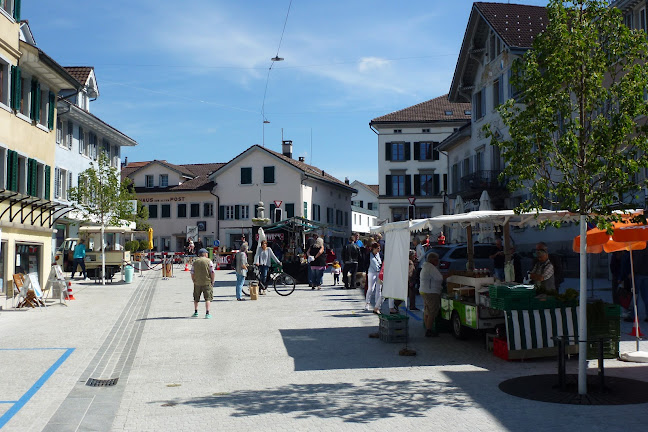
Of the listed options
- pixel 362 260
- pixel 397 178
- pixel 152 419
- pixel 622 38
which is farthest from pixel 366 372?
pixel 397 178

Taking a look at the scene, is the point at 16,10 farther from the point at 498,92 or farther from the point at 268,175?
the point at 268,175

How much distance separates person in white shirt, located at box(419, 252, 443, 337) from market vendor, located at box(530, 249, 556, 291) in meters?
1.85

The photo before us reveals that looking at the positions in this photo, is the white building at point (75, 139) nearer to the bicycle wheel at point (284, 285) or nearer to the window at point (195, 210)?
the bicycle wheel at point (284, 285)

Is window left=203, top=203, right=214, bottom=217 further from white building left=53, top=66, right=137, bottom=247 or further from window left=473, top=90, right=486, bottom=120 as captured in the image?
window left=473, top=90, right=486, bottom=120

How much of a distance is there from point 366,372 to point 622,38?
529 cm

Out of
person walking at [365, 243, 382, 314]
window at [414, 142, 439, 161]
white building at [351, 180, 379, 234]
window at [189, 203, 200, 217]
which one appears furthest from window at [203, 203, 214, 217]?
person walking at [365, 243, 382, 314]

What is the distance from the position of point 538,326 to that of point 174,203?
192ft

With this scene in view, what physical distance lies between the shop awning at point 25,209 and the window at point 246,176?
134 feet

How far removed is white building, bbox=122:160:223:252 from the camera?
65.1 m

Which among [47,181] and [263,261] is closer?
[263,261]

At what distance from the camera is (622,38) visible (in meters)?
8.47

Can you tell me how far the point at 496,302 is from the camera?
1066 cm

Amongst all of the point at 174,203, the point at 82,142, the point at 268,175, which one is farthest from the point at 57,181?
the point at 174,203

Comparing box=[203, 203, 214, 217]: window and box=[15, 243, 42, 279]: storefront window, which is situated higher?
box=[203, 203, 214, 217]: window
